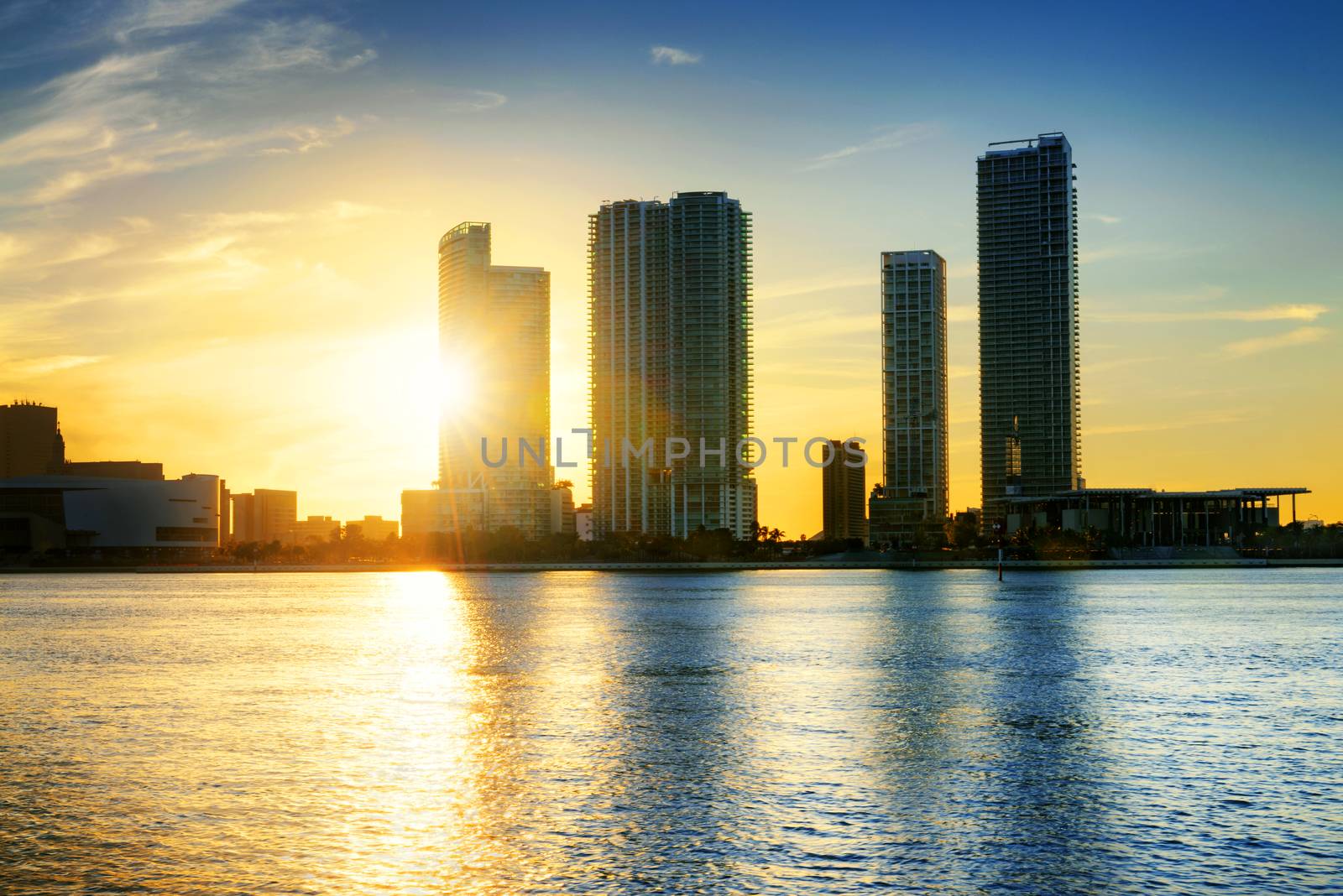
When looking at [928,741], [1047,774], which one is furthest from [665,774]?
[1047,774]

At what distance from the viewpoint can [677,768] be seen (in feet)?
113

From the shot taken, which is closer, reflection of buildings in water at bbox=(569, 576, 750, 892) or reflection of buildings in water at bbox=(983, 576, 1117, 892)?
reflection of buildings in water at bbox=(983, 576, 1117, 892)

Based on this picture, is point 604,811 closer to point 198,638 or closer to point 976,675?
point 976,675

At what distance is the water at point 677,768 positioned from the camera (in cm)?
2394

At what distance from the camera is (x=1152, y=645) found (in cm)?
7650

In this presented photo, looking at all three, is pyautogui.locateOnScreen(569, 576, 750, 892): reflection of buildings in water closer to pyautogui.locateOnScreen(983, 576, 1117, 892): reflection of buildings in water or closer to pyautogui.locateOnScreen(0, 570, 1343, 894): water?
pyautogui.locateOnScreen(0, 570, 1343, 894): water

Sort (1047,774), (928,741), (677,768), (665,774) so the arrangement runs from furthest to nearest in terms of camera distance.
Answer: (928,741) → (677,768) → (665,774) → (1047,774)

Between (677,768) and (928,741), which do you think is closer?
(677,768)

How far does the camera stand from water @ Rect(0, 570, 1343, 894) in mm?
23938

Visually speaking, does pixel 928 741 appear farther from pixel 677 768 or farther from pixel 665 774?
pixel 665 774

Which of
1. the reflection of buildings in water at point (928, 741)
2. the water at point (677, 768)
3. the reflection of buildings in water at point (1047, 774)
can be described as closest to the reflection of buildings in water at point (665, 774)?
the water at point (677, 768)

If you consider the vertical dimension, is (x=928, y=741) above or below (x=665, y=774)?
below

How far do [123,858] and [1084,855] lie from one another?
1921cm

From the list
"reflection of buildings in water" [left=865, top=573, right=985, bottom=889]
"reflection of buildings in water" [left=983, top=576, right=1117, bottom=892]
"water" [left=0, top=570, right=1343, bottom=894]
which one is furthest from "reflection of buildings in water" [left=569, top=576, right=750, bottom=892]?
"reflection of buildings in water" [left=983, top=576, right=1117, bottom=892]
